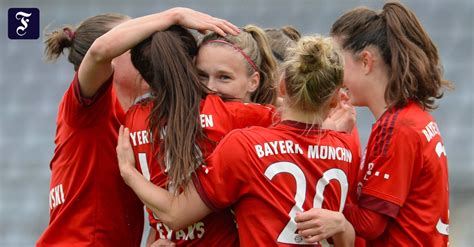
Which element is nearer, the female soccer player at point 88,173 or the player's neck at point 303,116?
the player's neck at point 303,116

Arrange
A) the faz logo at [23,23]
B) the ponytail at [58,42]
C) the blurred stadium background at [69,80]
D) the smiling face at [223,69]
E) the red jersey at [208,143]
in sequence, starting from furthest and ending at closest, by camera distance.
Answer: the faz logo at [23,23] < the blurred stadium background at [69,80] < the ponytail at [58,42] < the smiling face at [223,69] < the red jersey at [208,143]

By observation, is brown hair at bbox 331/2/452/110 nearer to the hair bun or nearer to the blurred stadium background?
the hair bun

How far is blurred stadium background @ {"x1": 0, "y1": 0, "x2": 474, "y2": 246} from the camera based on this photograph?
7070mm

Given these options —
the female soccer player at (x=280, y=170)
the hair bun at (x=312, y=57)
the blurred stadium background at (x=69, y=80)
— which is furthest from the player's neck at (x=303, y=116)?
the blurred stadium background at (x=69, y=80)

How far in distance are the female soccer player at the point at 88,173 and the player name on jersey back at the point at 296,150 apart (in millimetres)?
583

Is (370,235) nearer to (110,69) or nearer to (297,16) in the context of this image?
(110,69)

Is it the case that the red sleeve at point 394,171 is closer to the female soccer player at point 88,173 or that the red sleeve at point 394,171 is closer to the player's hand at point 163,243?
the player's hand at point 163,243

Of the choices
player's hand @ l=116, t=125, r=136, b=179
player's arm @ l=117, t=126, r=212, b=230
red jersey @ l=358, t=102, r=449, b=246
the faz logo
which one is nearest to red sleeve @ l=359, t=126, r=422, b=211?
red jersey @ l=358, t=102, r=449, b=246

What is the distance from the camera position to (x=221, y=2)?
8000mm

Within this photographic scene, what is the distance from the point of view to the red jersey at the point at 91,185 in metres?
3.10

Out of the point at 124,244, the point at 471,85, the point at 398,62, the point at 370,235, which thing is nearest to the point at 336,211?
the point at 370,235

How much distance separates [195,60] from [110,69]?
0.26 meters

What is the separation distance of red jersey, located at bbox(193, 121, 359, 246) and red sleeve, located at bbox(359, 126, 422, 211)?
21cm

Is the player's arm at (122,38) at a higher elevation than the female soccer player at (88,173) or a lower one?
higher
